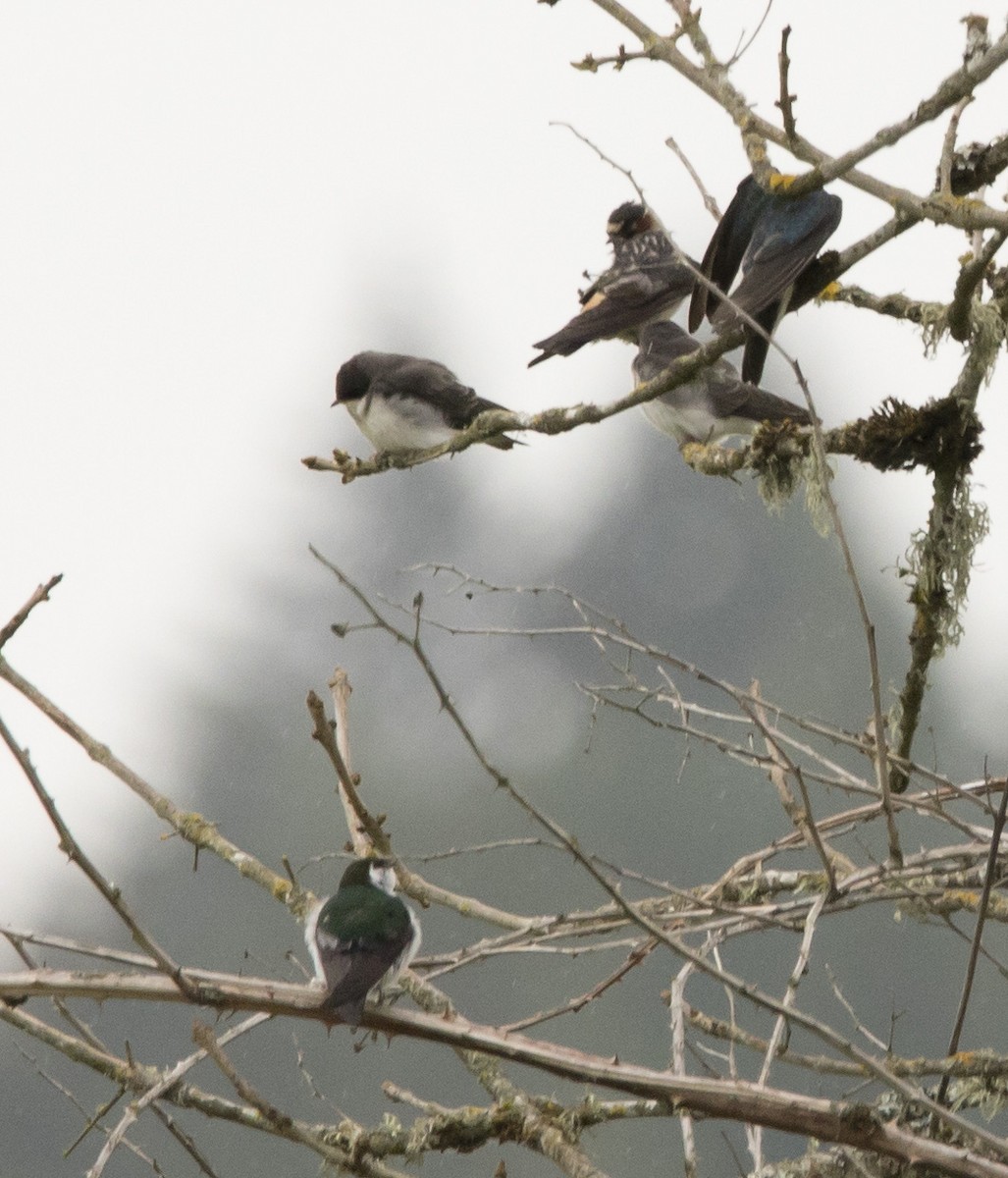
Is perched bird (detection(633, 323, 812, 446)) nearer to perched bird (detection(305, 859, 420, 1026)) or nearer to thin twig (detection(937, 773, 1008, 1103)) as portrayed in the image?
perched bird (detection(305, 859, 420, 1026))

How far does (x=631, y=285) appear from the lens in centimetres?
646

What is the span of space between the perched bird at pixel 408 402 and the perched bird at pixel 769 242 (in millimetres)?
1896

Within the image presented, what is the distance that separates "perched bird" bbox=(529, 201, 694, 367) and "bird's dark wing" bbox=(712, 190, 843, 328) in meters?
0.82

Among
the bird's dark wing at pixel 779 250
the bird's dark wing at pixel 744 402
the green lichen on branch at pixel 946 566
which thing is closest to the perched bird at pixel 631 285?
the bird's dark wing at pixel 744 402

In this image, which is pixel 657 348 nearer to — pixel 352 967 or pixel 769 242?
pixel 769 242

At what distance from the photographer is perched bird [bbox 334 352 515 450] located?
695 cm

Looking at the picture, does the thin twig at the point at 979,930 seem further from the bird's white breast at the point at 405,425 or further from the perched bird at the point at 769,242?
the bird's white breast at the point at 405,425

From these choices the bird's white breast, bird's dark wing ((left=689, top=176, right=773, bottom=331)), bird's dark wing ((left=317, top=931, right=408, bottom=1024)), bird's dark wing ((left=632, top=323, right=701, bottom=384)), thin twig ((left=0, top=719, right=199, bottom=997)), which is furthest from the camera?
bird's dark wing ((left=632, top=323, right=701, bottom=384))

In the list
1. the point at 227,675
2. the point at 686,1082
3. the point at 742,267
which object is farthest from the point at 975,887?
the point at 227,675

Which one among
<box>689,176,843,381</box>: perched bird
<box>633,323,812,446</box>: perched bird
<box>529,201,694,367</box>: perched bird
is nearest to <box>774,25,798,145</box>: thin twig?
<box>689,176,843,381</box>: perched bird

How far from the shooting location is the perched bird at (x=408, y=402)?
6.95 m

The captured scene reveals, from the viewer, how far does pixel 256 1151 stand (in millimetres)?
19281

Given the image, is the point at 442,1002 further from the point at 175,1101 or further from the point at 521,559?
the point at 521,559

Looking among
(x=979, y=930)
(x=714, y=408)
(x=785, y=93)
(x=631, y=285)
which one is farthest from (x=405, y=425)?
(x=979, y=930)
